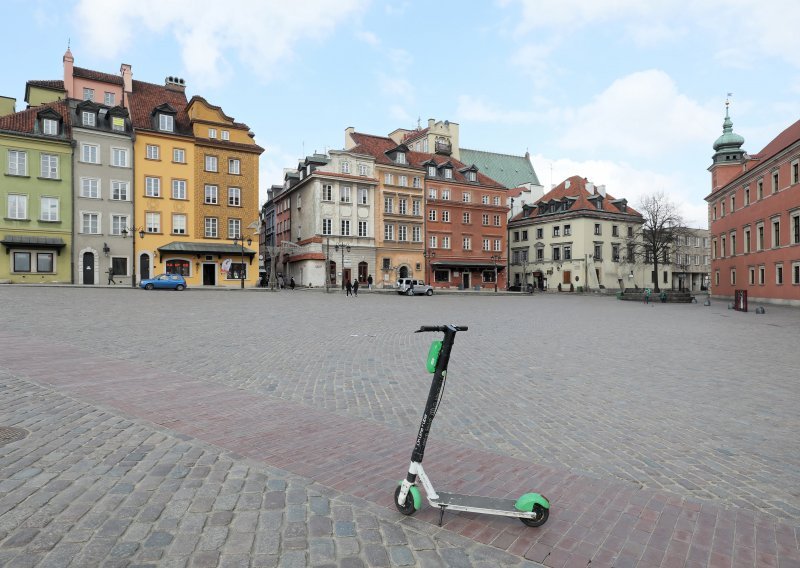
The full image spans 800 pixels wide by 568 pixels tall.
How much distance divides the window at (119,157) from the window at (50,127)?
14.4ft

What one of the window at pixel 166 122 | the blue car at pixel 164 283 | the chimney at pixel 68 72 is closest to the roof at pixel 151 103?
the window at pixel 166 122

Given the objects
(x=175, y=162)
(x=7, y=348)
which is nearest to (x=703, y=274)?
(x=175, y=162)

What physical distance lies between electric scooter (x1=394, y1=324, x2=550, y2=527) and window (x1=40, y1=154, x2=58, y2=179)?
50310 millimetres

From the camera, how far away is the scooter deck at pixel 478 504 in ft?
10.9

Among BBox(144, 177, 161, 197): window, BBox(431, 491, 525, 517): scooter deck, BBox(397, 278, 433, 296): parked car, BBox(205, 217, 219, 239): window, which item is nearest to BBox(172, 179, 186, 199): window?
BBox(144, 177, 161, 197): window

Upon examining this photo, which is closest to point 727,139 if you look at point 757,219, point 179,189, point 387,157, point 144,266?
point 757,219

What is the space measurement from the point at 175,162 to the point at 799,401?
50.4 m

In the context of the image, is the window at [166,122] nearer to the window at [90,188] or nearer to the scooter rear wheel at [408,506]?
the window at [90,188]

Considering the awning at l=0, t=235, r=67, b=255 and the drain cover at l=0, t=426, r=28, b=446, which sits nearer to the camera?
the drain cover at l=0, t=426, r=28, b=446

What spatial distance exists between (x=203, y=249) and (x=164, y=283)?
8808 millimetres

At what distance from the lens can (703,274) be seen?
93.0 metres

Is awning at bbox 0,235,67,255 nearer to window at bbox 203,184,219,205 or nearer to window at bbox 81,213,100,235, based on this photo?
window at bbox 81,213,100,235

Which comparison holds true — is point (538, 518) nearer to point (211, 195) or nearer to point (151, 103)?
point (211, 195)

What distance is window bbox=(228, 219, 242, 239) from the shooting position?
50312 mm
